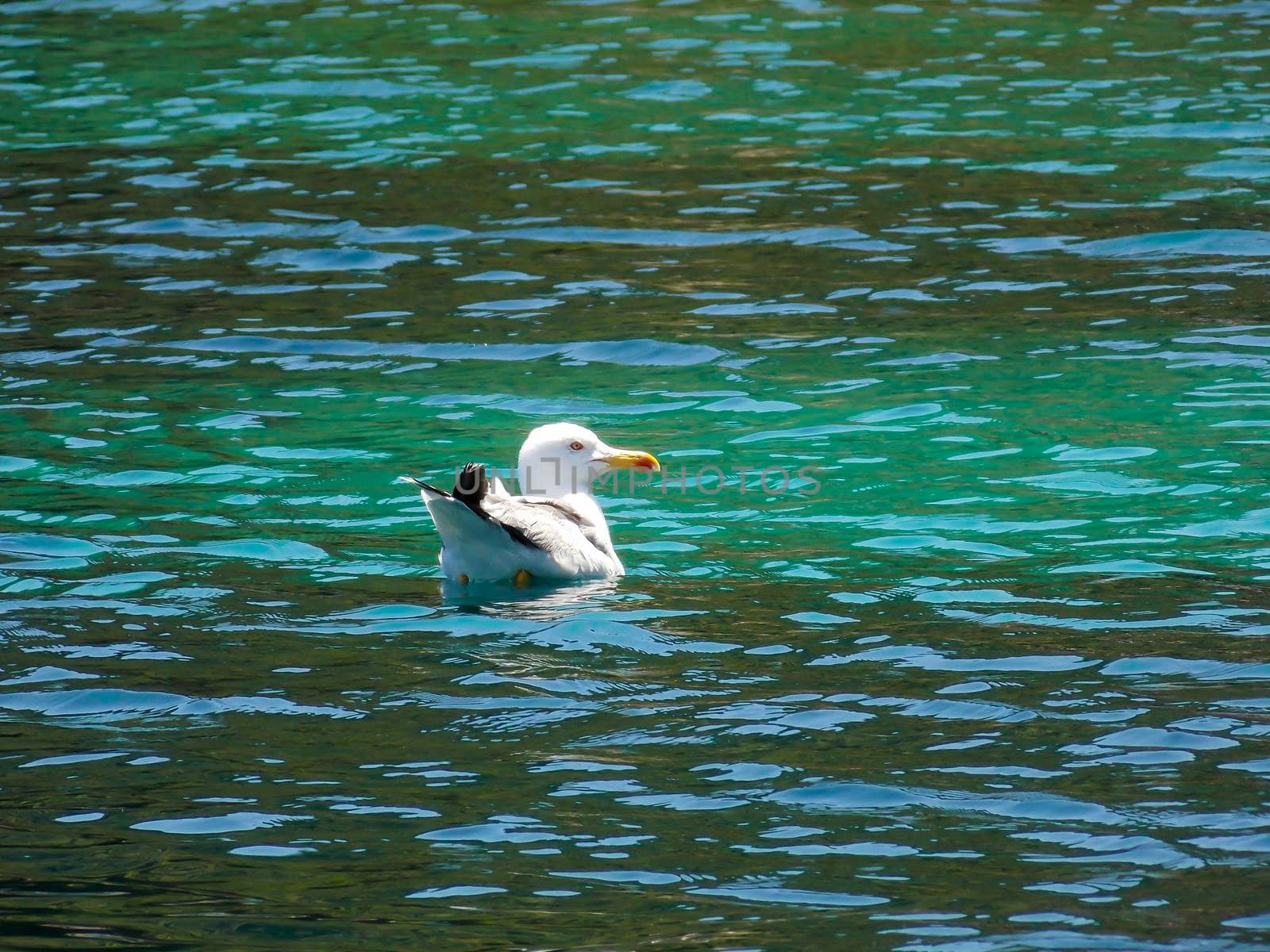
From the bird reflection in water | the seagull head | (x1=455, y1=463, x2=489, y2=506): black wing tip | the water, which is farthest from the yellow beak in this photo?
(x1=455, y1=463, x2=489, y2=506): black wing tip

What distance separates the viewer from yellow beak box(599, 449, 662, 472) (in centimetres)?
934

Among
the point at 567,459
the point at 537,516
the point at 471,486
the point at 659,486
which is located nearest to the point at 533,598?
A: the point at 537,516

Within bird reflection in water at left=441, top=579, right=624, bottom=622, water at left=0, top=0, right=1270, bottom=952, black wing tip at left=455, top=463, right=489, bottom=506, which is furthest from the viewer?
bird reflection in water at left=441, top=579, right=624, bottom=622

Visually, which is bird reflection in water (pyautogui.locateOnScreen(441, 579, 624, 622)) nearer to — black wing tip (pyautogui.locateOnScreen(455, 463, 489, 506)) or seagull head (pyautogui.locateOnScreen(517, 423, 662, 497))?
black wing tip (pyautogui.locateOnScreen(455, 463, 489, 506))

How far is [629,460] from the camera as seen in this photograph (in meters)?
9.37

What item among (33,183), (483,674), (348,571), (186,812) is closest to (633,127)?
(33,183)

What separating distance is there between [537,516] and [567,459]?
0.65 m

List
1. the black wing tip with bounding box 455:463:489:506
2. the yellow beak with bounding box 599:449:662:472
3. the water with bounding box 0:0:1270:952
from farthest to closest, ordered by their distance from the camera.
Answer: the yellow beak with bounding box 599:449:662:472 < the black wing tip with bounding box 455:463:489:506 < the water with bounding box 0:0:1270:952

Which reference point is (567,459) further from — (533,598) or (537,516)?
(533,598)

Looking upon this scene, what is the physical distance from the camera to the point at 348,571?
8.91 m

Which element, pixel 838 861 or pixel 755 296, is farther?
pixel 755 296

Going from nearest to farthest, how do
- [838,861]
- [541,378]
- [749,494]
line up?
[838,861]
[749,494]
[541,378]

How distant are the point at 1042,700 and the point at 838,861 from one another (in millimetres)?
1550

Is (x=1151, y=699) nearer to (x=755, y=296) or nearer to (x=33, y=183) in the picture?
(x=755, y=296)
